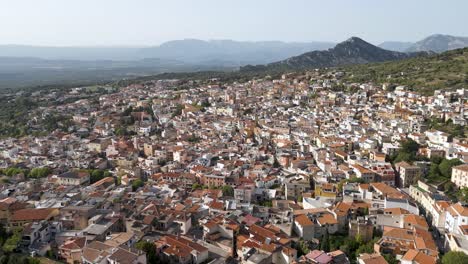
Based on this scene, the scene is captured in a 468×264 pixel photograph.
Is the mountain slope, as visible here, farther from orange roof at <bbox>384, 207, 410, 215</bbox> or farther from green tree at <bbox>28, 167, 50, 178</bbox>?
orange roof at <bbox>384, 207, 410, 215</bbox>

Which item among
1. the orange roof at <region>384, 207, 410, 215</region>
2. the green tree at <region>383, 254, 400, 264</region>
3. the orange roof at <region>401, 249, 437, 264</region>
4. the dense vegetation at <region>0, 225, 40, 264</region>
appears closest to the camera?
the dense vegetation at <region>0, 225, 40, 264</region>

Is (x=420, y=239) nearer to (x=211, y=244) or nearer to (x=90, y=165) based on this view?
(x=211, y=244)

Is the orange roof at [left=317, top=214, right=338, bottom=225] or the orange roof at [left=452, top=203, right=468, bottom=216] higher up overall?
the orange roof at [left=452, top=203, right=468, bottom=216]

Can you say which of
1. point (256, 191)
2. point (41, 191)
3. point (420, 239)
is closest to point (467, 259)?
point (420, 239)

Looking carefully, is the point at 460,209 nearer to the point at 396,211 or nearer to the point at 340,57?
the point at 396,211

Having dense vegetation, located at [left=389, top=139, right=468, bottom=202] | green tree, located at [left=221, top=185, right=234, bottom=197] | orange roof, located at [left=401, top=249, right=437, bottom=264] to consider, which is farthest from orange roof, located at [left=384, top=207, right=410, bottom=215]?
green tree, located at [left=221, top=185, right=234, bottom=197]

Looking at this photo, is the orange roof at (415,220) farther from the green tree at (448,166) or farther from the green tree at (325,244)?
the green tree at (448,166)
